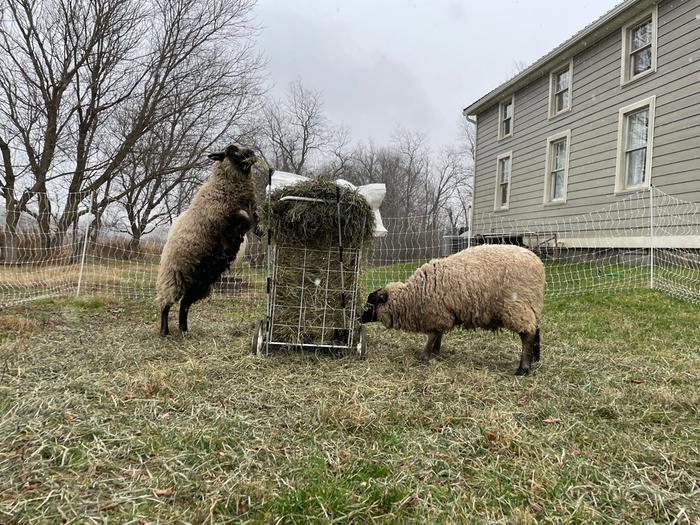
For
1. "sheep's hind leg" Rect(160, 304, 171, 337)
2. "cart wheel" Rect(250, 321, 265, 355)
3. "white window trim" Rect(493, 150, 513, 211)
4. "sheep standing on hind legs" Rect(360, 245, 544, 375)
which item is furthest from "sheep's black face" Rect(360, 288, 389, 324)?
"white window trim" Rect(493, 150, 513, 211)

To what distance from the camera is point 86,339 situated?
4695 millimetres

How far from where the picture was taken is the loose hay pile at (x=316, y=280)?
427cm

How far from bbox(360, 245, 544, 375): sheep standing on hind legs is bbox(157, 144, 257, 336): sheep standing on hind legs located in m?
1.66

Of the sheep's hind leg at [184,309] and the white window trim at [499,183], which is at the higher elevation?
the white window trim at [499,183]

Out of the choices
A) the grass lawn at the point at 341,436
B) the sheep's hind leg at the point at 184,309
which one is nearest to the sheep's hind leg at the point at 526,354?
the grass lawn at the point at 341,436

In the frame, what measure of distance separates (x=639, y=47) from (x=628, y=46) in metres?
0.33

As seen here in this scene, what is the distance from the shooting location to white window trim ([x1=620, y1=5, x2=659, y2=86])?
31.2ft

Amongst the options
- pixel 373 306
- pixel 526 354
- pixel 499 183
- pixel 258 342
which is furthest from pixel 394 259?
pixel 499 183

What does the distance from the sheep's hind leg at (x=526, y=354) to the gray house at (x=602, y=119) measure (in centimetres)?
691

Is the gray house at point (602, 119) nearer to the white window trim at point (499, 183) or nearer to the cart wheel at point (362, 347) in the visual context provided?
the white window trim at point (499, 183)

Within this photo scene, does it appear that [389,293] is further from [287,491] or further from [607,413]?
[287,491]

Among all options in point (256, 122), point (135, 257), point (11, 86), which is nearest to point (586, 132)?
point (135, 257)

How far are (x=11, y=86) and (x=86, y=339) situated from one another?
1282 cm

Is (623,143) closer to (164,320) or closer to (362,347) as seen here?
(362,347)
